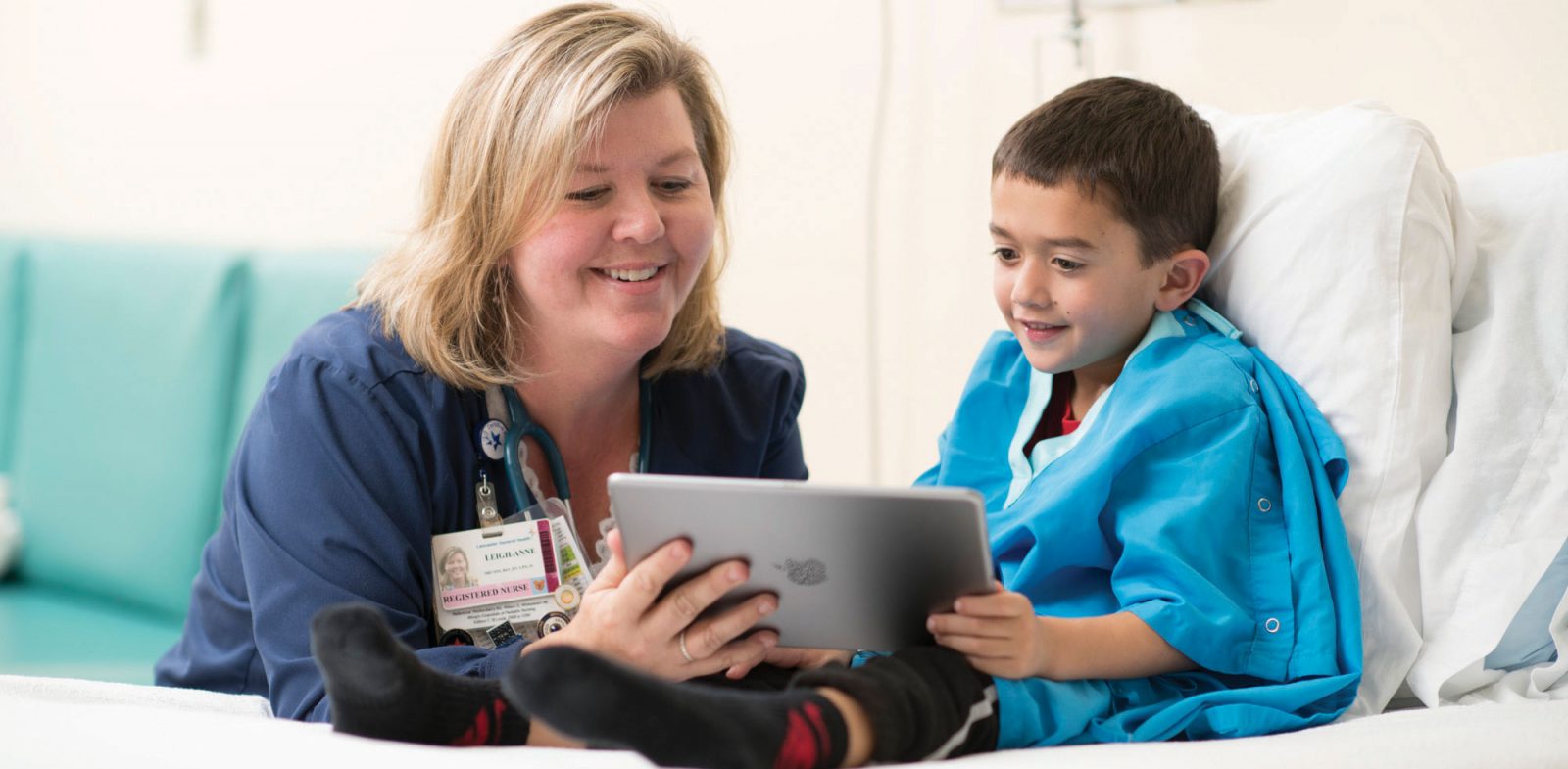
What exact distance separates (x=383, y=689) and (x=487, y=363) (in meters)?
0.54

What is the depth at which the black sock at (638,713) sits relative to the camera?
86 centimetres

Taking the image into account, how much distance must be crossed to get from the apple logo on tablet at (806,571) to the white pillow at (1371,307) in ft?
1.72

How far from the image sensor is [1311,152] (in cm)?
135

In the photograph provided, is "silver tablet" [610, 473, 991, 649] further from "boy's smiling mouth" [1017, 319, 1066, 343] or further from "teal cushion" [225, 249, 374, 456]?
"teal cushion" [225, 249, 374, 456]

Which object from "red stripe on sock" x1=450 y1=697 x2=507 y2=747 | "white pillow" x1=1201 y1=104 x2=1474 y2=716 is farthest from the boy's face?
"red stripe on sock" x1=450 y1=697 x2=507 y2=747

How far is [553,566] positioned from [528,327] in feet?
0.89

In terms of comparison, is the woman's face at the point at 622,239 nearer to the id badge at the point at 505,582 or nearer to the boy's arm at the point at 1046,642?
the id badge at the point at 505,582

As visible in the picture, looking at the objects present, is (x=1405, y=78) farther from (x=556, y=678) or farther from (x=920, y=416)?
(x=556, y=678)

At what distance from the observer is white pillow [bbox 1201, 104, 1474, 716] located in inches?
48.6

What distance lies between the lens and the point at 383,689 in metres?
0.99

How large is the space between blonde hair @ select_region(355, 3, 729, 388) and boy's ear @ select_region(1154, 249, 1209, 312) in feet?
1.84

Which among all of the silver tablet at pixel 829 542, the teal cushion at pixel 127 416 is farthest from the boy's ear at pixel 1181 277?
the teal cushion at pixel 127 416

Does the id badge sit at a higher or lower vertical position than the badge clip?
lower

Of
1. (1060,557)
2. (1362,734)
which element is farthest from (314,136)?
(1362,734)
